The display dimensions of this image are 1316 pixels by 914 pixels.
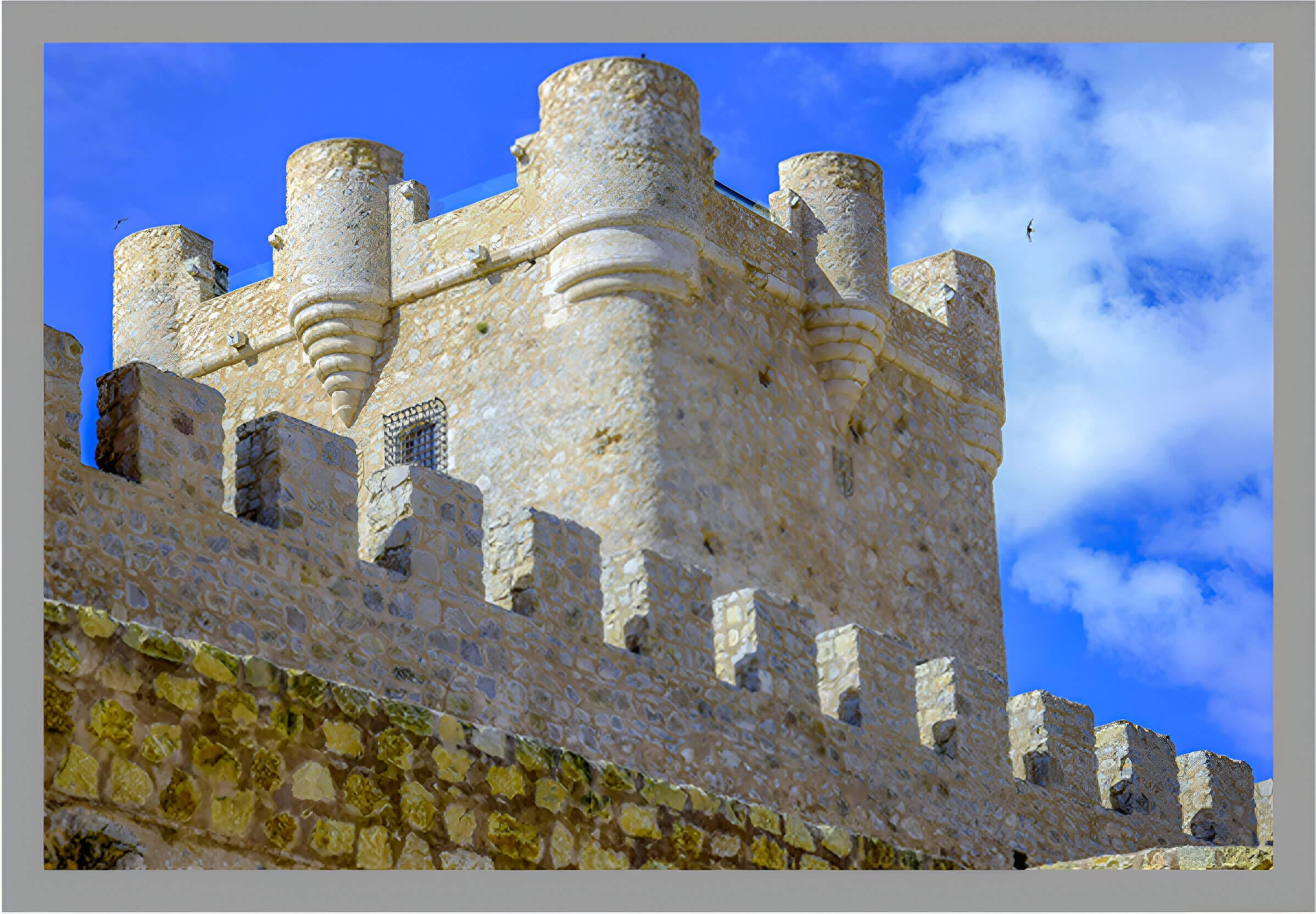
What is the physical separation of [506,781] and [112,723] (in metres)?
1.30

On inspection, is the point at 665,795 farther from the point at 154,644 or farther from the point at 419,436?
the point at 419,436

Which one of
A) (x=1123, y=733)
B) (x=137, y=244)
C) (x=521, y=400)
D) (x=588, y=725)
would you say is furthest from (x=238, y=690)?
(x=137, y=244)

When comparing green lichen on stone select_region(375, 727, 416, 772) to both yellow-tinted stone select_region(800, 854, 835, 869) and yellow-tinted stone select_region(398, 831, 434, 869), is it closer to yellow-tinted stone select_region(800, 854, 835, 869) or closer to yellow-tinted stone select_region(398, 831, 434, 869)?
yellow-tinted stone select_region(398, 831, 434, 869)

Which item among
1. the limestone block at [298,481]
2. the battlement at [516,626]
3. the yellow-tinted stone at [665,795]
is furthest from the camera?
the limestone block at [298,481]

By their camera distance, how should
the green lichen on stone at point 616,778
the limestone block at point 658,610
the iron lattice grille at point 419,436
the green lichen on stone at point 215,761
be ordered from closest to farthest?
1. the green lichen on stone at point 215,761
2. the green lichen on stone at point 616,778
3. the limestone block at point 658,610
4. the iron lattice grille at point 419,436

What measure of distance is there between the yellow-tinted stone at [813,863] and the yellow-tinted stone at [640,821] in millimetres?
627

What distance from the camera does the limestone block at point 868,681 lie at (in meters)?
13.3

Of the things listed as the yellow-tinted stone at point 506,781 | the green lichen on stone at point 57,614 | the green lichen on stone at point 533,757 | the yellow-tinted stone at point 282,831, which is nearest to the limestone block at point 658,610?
the green lichen on stone at point 533,757

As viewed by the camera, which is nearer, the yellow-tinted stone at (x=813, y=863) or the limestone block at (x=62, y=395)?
the yellow-tinted stone at (x=813, y=863)

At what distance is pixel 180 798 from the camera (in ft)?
19.3

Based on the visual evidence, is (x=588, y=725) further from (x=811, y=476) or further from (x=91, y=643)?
(x=91, y=643)

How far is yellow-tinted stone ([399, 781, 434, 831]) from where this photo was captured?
6355 mm

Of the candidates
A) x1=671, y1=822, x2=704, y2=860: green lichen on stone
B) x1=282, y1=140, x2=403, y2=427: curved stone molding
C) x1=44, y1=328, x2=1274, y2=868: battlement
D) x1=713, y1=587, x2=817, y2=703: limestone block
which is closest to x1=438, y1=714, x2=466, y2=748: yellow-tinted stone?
x1=671, y1=822, x2=704, y2=860: green lichen on stone

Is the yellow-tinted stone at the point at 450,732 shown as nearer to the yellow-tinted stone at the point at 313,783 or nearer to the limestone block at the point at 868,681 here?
the yellow-tinted stone at the point at 313,783
